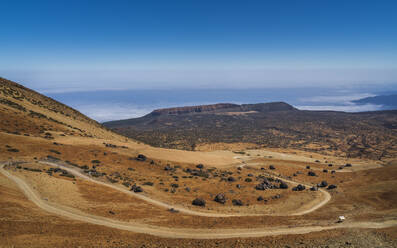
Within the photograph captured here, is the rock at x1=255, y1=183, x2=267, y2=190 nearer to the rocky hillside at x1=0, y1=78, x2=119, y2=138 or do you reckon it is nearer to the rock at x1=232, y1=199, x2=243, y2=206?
the rock at x1=232, y1=199, x2=243, y2=206

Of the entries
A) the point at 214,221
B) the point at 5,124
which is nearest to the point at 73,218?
the point at 214,221

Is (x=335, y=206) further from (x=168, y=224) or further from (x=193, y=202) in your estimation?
(x=168, y=224)

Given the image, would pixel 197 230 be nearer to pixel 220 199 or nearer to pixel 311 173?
pixel 220 199

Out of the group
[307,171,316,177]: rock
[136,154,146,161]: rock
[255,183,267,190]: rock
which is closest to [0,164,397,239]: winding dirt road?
[255,183,267,190]: rock

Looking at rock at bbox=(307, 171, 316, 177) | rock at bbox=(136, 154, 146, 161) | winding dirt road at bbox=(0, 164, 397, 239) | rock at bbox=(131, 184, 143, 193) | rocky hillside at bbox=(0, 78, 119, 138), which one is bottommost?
rock at bbox=(307, 171, 316, 177)

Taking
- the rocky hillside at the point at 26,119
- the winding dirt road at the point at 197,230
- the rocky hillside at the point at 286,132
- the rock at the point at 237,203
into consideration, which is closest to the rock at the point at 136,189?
the winding dirt road at the point at 197,230

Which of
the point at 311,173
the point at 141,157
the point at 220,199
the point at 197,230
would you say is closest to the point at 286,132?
the point at 311,173

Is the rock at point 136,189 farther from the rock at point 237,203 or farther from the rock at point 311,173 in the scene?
the rock at point 311,173
